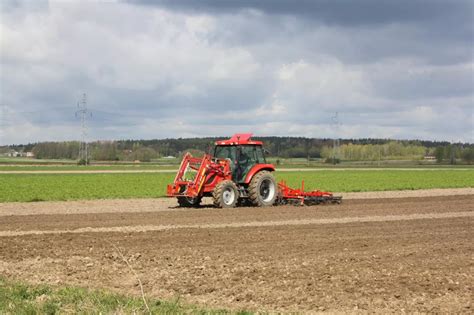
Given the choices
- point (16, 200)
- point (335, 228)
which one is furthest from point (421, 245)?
point (16, 200)

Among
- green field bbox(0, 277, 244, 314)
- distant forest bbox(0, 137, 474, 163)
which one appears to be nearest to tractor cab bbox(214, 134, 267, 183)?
green field bbox(0, 277, 244, 314)

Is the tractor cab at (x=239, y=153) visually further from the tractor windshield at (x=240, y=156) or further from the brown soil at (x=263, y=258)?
the brown soil at (x=263, y=258)

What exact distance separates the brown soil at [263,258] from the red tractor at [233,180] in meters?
2.17

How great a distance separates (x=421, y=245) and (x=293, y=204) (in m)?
12.1

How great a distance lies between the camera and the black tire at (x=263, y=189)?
81.7 ft

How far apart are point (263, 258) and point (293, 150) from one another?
140240 mm

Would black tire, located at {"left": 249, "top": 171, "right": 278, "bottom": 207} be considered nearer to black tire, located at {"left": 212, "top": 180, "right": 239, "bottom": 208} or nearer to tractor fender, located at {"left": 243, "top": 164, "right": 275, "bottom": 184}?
tractor fender, located at {"left": 243, "top": 164, "right": 275, "bottom": 184}

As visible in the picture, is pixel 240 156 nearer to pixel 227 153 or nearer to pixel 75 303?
pixel 227 153

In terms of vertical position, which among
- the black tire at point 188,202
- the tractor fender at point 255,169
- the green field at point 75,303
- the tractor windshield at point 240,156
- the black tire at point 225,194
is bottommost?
the green field at point 75,303

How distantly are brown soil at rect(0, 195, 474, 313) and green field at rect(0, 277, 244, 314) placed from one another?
0.69 meters

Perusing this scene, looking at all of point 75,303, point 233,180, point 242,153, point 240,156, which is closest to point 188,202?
point 233,180

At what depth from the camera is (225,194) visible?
2434 centimetres

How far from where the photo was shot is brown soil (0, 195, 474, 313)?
9.60 metres

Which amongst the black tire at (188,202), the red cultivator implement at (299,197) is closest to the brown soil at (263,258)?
the black tire at (188,202)
